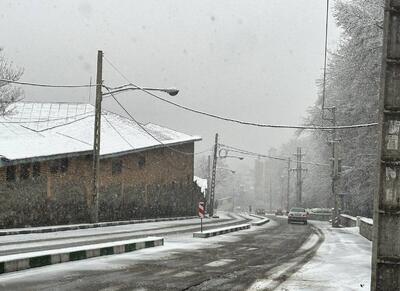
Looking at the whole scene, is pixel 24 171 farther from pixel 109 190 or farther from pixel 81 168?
pixel 109 190

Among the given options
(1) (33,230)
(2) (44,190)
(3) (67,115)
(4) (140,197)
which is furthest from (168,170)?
(1) (33,230)

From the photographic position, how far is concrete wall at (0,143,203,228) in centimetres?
2730

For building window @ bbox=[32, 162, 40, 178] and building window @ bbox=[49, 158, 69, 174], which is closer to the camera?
building window @ bbox=[32, 162, 40, 178]

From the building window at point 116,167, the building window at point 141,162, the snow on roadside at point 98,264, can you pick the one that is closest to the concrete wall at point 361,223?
the snow on roadside at point 98,264

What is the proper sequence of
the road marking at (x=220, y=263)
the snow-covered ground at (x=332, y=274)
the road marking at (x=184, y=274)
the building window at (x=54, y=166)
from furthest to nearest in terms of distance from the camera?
the building window at (x=54, y=166) → the road marking at (x=220, y=263) → the road marking at (x=184, y=274) → the snow-covered ground at (x=332, y=274)

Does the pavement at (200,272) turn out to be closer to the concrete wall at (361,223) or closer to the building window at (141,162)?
the concrete wall at (361,223)

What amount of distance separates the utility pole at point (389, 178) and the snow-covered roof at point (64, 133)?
21519 mm

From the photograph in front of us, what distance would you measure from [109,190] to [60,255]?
24.8 metres

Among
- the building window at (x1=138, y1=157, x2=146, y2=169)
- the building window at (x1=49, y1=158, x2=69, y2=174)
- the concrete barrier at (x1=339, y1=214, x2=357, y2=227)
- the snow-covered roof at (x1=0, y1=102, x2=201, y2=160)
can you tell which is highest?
the snow-covered roof at (x1=0, y1=102, x2=201, y2=160)

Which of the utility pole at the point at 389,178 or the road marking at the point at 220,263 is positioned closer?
the utility pole at the point at 389,178

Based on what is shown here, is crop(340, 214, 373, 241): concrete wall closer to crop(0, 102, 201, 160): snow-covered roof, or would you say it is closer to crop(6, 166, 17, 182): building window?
crop(0, 102, 201, 160): snow-covered roof

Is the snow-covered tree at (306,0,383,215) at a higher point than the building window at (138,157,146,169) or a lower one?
higher

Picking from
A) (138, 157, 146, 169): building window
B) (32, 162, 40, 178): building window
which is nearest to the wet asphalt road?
(32, 162, 40, 178): building window

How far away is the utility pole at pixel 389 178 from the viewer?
732 centimetres
